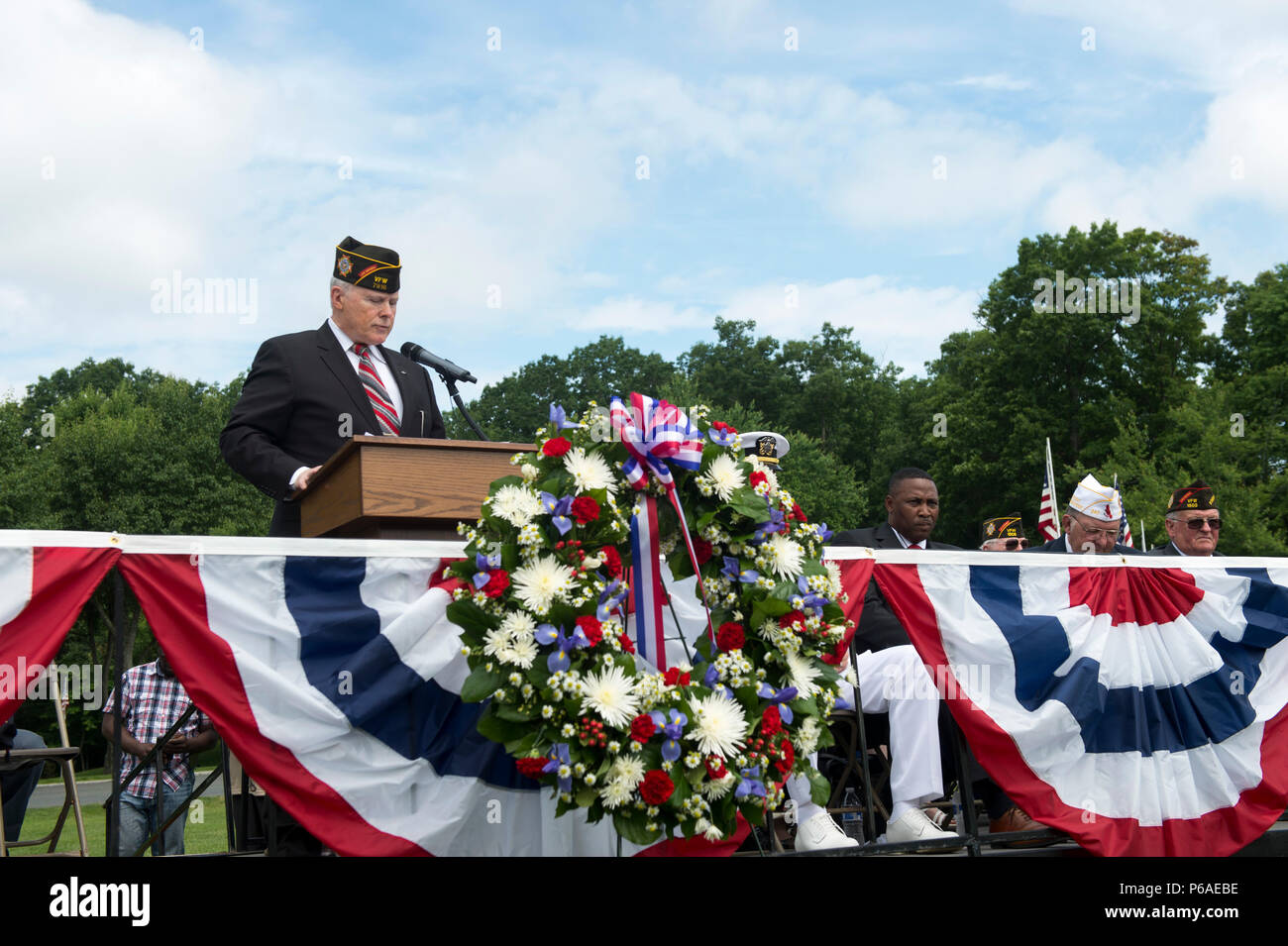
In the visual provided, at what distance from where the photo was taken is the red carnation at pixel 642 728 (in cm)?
368

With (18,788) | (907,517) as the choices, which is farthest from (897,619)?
(18,788)

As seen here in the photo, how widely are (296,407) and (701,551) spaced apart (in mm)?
1902

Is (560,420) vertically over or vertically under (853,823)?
over

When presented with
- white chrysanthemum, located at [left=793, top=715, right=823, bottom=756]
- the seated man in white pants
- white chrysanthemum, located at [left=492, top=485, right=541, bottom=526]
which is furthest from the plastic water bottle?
white chrysanthemum, located at [left=492, top=485, right=541, bottom=526]

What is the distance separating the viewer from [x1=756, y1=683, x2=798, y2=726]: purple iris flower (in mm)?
3953

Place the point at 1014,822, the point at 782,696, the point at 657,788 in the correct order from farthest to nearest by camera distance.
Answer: the point at 1014,822 → the point at 782,696 → the point at 657,788

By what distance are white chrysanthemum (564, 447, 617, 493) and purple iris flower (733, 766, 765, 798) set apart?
41.2 inches

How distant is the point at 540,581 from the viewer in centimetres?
383

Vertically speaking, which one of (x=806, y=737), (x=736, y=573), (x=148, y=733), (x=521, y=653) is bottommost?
(x=148, y=733)

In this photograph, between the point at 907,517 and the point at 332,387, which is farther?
the point at 907,517

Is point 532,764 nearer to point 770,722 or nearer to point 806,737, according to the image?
point 770,722

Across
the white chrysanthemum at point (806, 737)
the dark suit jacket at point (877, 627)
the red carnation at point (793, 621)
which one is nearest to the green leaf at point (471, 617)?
the red carnation at point (793, 621)

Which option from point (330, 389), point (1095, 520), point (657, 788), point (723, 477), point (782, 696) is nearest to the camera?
point (657, 788)

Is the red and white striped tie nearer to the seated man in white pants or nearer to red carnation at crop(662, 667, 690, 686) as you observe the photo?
red carnation at crop(662, 667, 690, 686)
